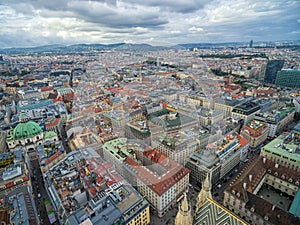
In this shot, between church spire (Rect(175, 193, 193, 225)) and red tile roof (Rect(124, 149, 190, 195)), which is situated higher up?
church spire (Rect(175, 193, 193, 225))

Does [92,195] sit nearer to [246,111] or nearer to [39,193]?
[39,193]

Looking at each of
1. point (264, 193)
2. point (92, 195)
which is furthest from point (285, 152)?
point (92, 195)

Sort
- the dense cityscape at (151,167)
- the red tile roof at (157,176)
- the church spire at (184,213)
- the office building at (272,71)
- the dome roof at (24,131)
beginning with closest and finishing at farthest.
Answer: the church spire at (184,213)
the dense cityscape at (151,167)
the red tile roof at (157,176)
the dome roof at (24,131)
the office building at (272,71)

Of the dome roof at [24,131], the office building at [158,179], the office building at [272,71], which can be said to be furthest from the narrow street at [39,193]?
the office building at [272,71]

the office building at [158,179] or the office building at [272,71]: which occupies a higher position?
the office building at [272,71]

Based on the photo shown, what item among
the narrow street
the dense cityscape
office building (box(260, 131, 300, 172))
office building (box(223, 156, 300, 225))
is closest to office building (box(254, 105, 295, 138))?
the dense cityscape

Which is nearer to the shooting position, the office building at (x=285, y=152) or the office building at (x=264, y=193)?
the office building at (x=264, y=193)

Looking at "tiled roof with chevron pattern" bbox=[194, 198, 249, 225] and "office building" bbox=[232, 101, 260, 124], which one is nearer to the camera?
"tiled roof with chevron pattern" bbox=[194, 198, 249, 225]

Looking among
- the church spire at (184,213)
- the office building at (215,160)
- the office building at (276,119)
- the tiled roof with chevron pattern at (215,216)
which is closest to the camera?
the church spire at (184,213)

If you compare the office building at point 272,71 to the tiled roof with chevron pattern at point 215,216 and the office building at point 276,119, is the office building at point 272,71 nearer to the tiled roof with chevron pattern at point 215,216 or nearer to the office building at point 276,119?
the office building at point 276,119

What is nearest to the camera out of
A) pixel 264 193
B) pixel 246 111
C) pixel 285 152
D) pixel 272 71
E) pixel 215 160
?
pixel 264 193

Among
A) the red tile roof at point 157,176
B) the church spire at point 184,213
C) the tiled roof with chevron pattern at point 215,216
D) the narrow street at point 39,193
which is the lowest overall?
the narrow street at point 39,193

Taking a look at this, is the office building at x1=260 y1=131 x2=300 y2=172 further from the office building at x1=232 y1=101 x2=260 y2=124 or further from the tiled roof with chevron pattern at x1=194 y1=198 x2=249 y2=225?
the tiled roof with chevron pattern at x1=194 y1=198 x2=249 y2=225
